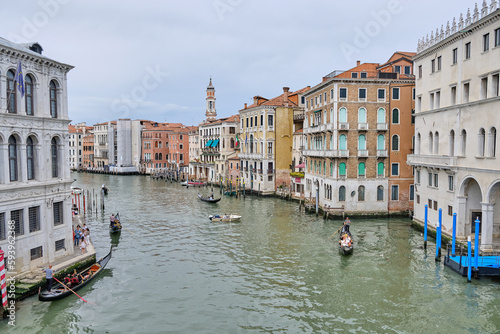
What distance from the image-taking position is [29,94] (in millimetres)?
15359

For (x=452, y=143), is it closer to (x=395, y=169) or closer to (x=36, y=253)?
(x=395, y=169)

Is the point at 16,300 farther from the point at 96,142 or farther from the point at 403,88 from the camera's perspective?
the point at 96,142

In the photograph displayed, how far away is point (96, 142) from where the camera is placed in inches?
3784

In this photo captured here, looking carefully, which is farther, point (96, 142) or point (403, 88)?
point (96, 142)

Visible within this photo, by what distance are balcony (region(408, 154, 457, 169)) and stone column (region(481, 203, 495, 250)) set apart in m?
3.16

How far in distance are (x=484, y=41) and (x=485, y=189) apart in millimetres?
6515

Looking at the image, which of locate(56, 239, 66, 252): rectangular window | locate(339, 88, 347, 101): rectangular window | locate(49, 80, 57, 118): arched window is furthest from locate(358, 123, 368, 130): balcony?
locate(56, 239, 66, 252): rectangular window

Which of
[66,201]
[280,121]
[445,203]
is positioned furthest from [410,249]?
[280,121]

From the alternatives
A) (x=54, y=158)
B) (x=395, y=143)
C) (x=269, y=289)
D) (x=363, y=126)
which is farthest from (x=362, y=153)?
(x=54, y=158)

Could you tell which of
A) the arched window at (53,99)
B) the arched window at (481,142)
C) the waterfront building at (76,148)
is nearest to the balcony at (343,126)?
the arched window at (481,142)

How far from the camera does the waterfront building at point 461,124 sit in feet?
57.5

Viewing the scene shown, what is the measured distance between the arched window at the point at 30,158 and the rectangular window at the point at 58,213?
5.26 feet

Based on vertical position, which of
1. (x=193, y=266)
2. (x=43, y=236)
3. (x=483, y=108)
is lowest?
(x=193, y=266)

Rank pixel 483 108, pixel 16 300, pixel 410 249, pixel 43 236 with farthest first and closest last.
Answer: pixel 410 249
pixel 483 108
pixel 43 236
pixel 16 300
